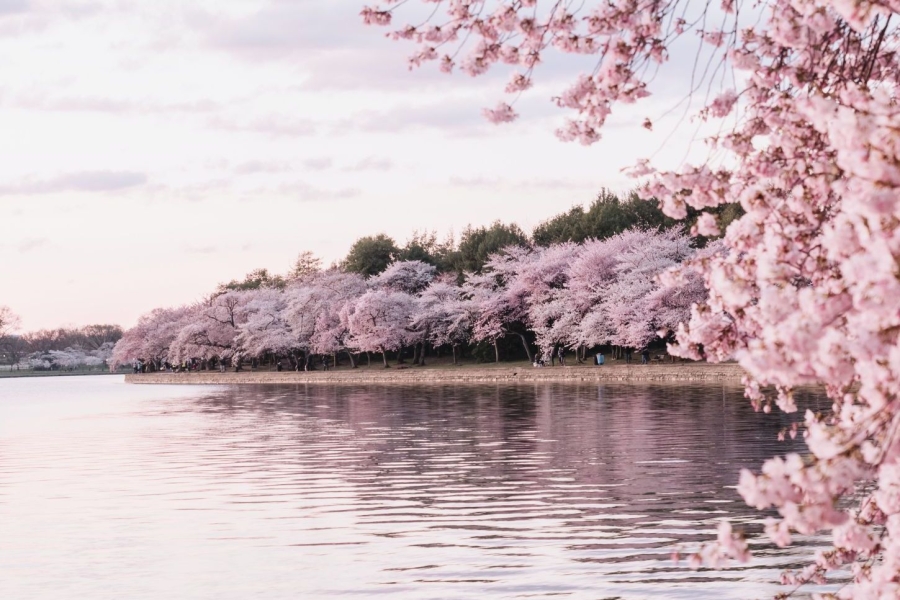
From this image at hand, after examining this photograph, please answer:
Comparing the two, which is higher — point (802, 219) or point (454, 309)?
point (454, 309)

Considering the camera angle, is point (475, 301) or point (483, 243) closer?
point (475, 301)

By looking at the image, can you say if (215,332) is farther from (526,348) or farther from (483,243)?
(526,348)

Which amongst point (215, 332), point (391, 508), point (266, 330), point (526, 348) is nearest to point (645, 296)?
point (526, 348)

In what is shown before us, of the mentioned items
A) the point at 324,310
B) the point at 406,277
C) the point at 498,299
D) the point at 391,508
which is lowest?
the point at 391,508

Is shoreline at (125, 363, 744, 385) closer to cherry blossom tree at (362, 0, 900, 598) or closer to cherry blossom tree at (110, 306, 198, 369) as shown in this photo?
cherry blossom tree at (110, 306, 198, 369)

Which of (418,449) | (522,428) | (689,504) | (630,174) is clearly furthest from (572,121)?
(522,428)

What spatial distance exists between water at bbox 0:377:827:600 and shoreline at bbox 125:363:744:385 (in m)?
19.3

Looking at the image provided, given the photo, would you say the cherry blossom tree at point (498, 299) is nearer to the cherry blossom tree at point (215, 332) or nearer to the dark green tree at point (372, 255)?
the dark green tree at point (372, 255)

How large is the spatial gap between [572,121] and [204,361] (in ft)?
375

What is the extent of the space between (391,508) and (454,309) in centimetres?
6457

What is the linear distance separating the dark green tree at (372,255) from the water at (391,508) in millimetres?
68445

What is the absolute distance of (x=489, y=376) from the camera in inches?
2645

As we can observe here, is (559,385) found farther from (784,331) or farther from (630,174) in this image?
(784,331)

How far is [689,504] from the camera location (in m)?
16.3
